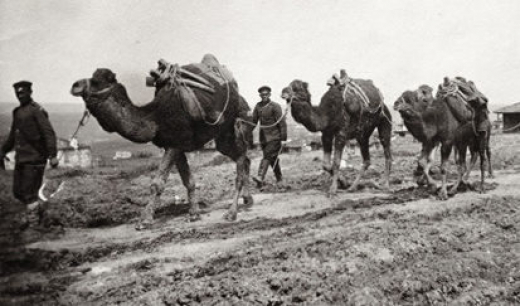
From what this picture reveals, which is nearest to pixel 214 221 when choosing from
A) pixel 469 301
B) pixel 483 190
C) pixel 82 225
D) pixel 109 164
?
pixel 82 225

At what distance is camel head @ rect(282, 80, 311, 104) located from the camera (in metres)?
9.51

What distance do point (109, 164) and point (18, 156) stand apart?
22.6 m

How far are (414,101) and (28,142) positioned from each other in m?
7.57

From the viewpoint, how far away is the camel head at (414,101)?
9.91m

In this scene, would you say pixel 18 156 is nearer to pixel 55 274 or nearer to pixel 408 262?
pixel 55 274

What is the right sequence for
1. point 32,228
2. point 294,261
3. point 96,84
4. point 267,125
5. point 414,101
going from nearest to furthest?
point 294,261 → point 32,228 → point 96,84 → point 414,101 → point 267,125

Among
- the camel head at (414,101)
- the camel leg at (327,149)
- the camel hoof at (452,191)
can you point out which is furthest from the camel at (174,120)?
the camel hoof at (452,191)

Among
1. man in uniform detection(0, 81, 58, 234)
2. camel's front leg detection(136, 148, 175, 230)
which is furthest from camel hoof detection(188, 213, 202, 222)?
man in uniform detection(0, 81, 58, 234)

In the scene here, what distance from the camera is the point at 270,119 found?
37.4 ft

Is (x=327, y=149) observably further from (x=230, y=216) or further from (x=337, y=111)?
(x=230, y=216)

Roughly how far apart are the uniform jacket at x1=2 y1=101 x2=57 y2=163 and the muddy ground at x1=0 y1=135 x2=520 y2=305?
88 centimetres

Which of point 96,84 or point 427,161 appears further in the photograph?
point 427,161

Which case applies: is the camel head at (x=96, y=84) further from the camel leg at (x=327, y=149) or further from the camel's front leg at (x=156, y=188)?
the camel leg at (x=327, y=149)

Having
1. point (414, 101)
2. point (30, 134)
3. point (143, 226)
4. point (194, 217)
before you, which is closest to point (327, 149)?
point (414, 101)
